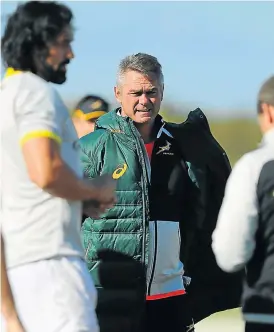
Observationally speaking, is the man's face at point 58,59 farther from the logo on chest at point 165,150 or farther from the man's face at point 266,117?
the logo on chest at point 165,150

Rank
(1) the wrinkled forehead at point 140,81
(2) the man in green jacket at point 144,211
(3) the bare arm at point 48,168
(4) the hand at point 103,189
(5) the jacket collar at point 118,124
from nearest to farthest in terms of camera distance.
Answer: (3) the bare arm at point 48,168, (4) the hand at point 103,189, (2) the man in green jacket at point 144,211, (5) the jacket collar at point 118,124, (1) the wrinkled forehead at point 140,81

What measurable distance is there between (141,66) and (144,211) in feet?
2.43

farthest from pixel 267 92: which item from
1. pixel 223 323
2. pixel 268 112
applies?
pixel 223 323

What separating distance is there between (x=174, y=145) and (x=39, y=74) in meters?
1.56

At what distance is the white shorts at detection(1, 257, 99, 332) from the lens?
3.15 m

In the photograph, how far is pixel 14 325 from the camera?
3.15 meters

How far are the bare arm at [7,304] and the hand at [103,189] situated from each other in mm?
363

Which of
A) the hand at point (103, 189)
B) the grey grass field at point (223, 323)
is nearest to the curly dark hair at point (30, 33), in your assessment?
the hand at point (103, 189)

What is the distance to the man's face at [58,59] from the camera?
329 centimetres

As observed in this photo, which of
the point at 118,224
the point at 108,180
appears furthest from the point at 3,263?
the point at 118,224

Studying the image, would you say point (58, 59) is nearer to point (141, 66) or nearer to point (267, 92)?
point (267, 92)

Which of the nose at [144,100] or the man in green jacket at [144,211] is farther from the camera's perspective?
the nose at [144,100]

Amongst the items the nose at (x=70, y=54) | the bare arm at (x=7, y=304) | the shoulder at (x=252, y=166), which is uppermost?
the nose at (x=70, y=54)

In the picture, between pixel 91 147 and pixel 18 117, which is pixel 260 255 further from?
pixel 91 147
